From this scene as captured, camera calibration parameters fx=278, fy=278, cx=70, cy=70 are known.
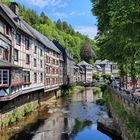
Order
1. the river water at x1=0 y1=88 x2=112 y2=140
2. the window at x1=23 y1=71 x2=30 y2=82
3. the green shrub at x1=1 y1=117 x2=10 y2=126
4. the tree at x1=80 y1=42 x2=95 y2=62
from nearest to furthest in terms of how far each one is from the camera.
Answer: the river water at x1=0 y1=88 x2=112 y2=140
the green shrub at x1=1 y1=117 x2=10 y2=126
the window at x1=23 y1=71 x2=30 y2=82
the tree at x1=80 y1=42 x2=95 y2=62

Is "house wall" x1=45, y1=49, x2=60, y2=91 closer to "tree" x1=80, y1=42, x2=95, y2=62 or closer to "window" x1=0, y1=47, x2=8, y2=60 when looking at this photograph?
"window" x1=0, y1=47, x2=8, y2=60

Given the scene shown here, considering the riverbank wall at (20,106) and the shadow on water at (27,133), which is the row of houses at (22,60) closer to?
the riverbank wall at (20,106)

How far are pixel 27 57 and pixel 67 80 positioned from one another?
4000 centimetres

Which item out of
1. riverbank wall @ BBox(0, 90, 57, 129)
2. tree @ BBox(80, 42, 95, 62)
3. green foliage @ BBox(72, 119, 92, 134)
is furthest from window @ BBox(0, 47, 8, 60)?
tree @ BBox(80, 42, 95, 62)

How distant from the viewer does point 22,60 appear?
40.0 m

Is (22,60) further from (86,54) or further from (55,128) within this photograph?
(86,54)

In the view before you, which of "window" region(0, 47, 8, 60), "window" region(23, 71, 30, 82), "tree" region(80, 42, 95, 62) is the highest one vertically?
"tree" region(80, 42, 95, 62)

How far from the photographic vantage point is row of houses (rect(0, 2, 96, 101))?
29045 millimetres

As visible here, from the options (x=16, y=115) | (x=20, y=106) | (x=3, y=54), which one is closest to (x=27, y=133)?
(x=16, y=115)

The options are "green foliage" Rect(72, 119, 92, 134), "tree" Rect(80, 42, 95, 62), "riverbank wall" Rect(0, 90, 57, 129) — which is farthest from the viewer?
"tree" Rect(80, 42, 95, 62)

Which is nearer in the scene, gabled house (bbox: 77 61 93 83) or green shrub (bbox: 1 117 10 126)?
green shrub (bbox: 1 117 10 126)

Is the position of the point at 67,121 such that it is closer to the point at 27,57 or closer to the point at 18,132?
the point at 18,132

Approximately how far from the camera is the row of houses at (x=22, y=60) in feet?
95.3

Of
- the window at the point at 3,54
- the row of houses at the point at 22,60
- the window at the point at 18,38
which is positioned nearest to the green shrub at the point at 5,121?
the row of houses at the point at 22,60
